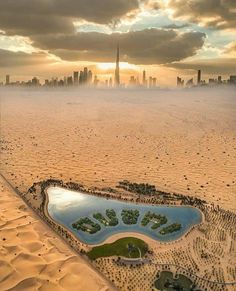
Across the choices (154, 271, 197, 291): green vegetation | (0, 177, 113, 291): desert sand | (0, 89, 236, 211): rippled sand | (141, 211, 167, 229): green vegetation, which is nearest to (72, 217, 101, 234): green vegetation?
(0, 177, 113, 291): desert sand

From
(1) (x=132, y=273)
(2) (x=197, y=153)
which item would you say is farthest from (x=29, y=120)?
(1) (x=132, y=273)

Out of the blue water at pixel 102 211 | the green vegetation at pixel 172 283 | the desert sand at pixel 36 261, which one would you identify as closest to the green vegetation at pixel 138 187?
the blue water at pixel 102 211

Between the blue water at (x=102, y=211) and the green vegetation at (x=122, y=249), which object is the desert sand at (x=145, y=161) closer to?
the green vegetation at (x=122, y=249)

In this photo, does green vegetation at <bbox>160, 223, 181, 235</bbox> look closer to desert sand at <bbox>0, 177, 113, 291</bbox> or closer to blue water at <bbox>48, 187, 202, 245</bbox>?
blue water at <bbox>48, 187, 202, 245</bbox>

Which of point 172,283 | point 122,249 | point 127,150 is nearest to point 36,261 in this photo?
point 122,249

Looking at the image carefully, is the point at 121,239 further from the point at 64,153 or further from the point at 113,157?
the point at 64,153

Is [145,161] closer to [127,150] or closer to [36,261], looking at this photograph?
[127,150]
